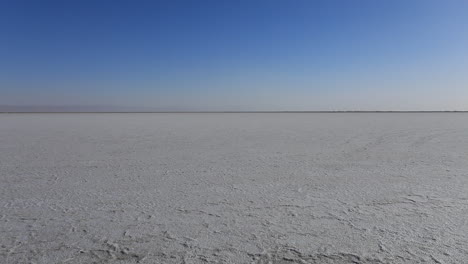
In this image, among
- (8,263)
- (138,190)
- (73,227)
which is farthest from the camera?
(138,190)

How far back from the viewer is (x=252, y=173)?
376 centimetres

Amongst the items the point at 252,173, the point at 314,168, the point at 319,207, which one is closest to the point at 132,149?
the point at 252,173

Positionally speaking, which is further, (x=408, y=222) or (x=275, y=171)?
(x=275, y=171)

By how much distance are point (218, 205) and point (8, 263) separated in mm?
1339

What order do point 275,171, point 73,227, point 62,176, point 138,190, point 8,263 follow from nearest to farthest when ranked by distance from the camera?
1. point 8,263
2. point 73,227
3. point 138,190
4. point 62,176
5. point 275,171

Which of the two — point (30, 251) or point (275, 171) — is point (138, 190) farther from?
point (275, 171)

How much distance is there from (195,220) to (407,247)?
4.09ft

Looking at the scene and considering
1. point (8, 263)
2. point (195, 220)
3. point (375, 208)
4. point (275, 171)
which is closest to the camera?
point (8, 263)

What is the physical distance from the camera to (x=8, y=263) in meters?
1.59

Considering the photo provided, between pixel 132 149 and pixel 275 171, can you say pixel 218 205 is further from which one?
pixel 132 149

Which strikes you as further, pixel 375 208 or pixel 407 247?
pixel 375 208

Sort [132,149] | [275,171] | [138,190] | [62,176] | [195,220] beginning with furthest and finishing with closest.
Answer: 1. [132,149]
2. [275,171]
3. [62,176]
4. [138,190]
5. [195,220]

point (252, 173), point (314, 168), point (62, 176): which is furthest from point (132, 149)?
point (314, 168)

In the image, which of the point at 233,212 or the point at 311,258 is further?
the point at 233,212
